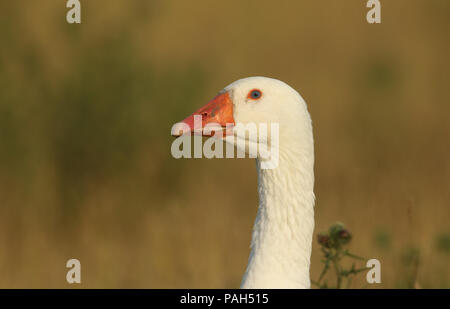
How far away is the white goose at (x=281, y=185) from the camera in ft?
11.6

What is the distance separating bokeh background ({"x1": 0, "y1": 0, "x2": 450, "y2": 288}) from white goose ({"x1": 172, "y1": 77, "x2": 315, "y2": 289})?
2999 millimetres

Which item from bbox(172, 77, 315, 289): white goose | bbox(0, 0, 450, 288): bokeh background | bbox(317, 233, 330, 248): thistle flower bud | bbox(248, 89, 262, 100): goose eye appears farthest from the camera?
bbox(0, 0, 450, 288): bokeh background

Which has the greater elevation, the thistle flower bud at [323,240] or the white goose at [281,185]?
the white goose at [281,185]

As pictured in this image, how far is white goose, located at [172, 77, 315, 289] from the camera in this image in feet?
11.6

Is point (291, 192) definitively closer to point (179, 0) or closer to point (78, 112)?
point (78, 112)

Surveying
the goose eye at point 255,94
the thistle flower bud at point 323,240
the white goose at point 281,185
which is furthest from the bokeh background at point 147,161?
the goose eye at point 255,94

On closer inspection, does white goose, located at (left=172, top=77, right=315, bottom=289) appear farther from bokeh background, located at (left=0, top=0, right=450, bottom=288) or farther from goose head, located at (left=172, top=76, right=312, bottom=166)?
bokeh background, located at (left=0, top=0, right=450, bottom=288)

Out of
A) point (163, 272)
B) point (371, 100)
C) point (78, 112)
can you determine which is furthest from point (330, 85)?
point (163, 272)

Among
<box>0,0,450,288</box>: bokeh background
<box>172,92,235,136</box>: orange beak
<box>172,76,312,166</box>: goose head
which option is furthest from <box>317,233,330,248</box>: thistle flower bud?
<box>0,0,450,288</box>: bokeh background

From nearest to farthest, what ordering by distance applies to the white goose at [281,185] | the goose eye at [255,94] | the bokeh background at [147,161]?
the white goose at [281,185] < the goose eye at [255,94] < the bokeh background at [147,161]

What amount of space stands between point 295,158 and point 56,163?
5158mm

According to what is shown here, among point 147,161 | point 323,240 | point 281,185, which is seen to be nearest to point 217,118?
point 281,185

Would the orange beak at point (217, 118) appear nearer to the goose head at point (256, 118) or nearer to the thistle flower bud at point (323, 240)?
the goose head at point (256, 118)

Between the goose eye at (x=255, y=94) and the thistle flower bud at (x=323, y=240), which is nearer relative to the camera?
the goose eye at (x=255, y=94)
